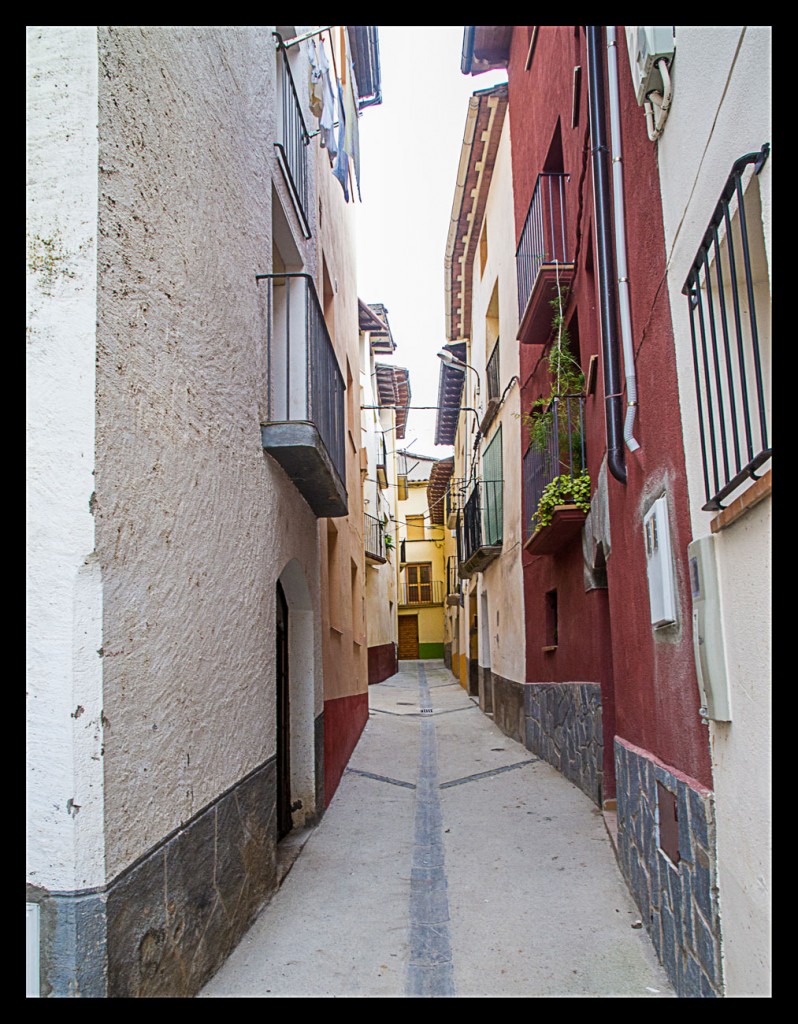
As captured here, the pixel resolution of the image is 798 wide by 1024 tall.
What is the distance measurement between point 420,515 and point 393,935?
3989cm

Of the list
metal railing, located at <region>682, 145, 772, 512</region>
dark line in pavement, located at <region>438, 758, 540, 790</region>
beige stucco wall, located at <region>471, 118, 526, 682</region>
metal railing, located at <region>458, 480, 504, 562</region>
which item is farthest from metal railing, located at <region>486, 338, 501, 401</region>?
metal railing, located at <region>682, 145, 772, 512</region>

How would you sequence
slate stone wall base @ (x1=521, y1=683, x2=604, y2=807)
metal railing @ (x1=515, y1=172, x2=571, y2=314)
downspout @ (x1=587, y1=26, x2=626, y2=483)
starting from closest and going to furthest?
1. downspout @ (x1=587, y1=26, x2=626, y2=483)
2. slate stone wall base @ (x1=521, y1=683, x2=604, y2=807)
3. metal railing @ (x1=515, y1=172, x2=571, y2=314)

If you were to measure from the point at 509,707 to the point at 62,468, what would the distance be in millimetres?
10399

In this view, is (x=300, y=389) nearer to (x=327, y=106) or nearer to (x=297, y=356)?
(x=297, y=356)

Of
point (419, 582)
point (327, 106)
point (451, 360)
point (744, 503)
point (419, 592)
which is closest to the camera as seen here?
point (744, 503)

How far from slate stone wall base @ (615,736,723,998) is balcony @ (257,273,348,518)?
290cm

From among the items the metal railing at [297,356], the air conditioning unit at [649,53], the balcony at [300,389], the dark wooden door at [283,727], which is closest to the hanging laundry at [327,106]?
the balcony at [300,389]

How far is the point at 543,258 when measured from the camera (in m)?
9.24

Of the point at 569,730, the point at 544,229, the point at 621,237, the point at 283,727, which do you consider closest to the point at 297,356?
the point at 621,237

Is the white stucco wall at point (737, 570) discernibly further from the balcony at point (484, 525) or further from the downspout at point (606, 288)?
the balcony at point (484, 525)

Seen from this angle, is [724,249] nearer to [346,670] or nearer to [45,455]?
[45,455]

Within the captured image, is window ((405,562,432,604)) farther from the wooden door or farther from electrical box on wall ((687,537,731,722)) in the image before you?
electrical box on wall ((687,537,731,722))

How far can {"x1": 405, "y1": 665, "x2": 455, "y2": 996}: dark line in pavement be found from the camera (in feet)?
14.0

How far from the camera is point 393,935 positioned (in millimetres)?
4910
